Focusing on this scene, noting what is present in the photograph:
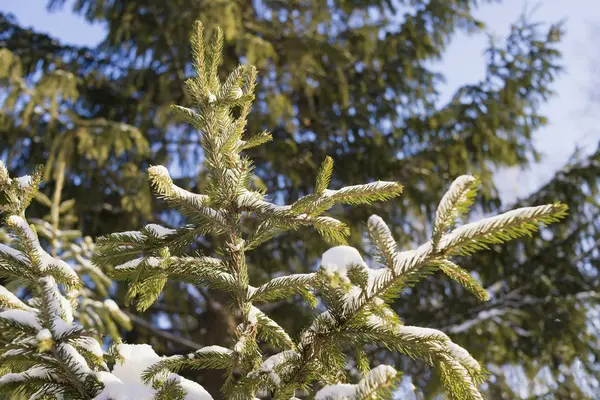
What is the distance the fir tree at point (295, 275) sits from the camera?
1082 mm

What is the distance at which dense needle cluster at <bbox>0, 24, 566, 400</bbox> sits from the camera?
1.09 meters

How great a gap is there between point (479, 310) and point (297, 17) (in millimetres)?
4023

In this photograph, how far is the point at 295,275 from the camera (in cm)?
138

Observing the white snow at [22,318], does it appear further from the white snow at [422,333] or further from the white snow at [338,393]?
the white snow at [422,333]

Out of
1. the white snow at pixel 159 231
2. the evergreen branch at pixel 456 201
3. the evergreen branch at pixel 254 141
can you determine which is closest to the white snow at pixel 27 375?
the white snow at pixel 159 231

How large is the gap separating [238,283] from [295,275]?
13cm

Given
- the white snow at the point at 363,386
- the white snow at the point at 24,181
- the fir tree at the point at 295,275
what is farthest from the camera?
the white snow at the point at 24,181

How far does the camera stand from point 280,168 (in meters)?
6.05

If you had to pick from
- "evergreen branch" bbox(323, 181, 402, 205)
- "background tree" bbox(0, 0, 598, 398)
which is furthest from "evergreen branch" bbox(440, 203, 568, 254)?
"background tree" bbox(0, 0, 598, 398)

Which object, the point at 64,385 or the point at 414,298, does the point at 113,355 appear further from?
the point at 414,298

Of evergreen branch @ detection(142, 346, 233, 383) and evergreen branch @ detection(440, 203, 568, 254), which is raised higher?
evergreen branch @ detection(440, 203, 568, 254)

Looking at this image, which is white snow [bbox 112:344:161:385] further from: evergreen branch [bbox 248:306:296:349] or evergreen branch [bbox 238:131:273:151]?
evergreen branch [bbox 238:131:273:151]

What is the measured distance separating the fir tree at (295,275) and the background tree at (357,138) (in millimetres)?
4023

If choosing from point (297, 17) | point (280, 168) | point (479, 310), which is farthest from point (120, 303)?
point (297, 17)
